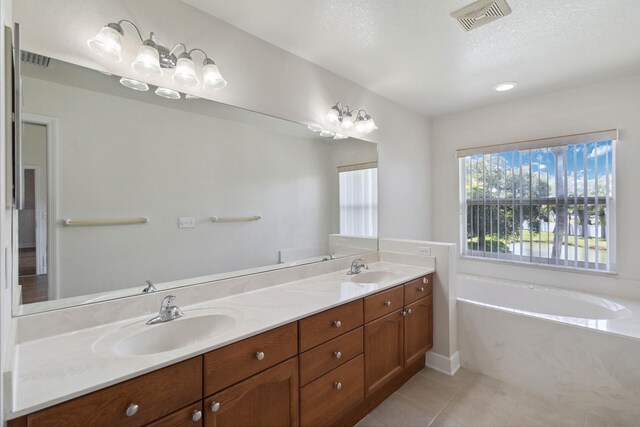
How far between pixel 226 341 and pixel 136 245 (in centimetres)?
72

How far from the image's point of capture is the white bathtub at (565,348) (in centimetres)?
182

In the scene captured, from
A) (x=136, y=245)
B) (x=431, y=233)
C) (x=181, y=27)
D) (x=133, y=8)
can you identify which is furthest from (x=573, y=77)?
(x=136, y=245)

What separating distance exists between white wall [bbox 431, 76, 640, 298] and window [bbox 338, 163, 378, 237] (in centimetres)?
125

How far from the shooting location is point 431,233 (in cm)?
361

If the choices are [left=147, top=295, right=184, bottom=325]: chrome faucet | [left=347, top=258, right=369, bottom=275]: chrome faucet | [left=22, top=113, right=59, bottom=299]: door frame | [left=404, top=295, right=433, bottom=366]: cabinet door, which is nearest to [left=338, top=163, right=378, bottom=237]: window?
[left=347, top=258, right=369, bottom=275]: chrome faucet

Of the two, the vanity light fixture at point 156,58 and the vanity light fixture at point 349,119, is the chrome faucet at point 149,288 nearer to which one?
the vanity light fixture at point 156,58

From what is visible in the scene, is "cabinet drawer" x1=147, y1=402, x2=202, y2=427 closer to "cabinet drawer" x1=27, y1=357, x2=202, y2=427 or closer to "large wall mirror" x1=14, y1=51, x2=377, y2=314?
"cabinet drawer" x1=27, y1=357, x2=202, y2=427

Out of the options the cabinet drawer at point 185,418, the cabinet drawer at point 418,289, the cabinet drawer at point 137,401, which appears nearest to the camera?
the cabinet drawer at point 137,401

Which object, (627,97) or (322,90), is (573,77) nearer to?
(627,97)

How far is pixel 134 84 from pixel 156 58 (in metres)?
0.17

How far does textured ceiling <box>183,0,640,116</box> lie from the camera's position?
162 centimetres

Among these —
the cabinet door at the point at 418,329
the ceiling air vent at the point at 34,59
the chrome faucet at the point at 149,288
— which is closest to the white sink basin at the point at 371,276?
the cabinet door at the point at 418,329

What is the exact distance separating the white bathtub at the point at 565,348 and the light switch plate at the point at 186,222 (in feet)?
7.19

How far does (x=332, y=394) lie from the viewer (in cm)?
156
